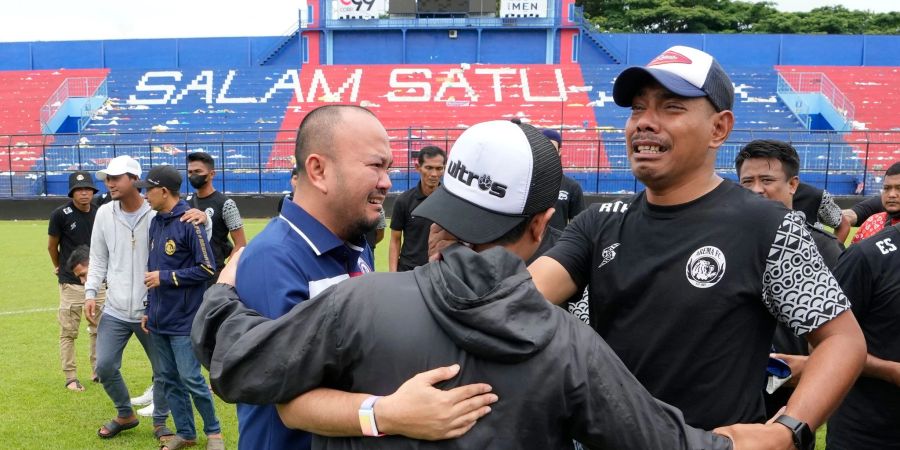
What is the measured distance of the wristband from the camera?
4.80 feet

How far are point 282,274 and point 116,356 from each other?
4.37m

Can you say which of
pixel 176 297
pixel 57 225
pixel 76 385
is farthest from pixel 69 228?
pixel 176 297

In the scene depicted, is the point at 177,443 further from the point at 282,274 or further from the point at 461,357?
the point at 461,357

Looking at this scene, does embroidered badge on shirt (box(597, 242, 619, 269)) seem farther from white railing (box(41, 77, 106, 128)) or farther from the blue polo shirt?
white railing (box(41, 77, 106, 128))

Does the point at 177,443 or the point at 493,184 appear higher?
the point at 493,184

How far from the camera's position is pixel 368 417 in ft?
4.80

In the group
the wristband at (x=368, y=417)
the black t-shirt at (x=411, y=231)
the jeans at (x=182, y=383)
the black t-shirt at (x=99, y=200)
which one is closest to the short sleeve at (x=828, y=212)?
the black t-shirt at (x=411, y=231)

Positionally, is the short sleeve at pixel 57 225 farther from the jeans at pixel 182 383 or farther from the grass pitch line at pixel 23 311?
the grass pitch line at pixel 23 311

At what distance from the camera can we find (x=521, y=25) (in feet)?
115

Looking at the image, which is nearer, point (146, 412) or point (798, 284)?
point (798, 284)

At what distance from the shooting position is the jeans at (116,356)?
556 centimetres

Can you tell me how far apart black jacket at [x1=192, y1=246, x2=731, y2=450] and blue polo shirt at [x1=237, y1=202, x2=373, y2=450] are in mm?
329

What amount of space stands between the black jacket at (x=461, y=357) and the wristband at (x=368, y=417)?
40 mm

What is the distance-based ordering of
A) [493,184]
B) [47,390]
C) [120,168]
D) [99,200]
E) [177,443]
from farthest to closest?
[99,200]
[47,390]
[120,168]
[177,443]
[493,184]
